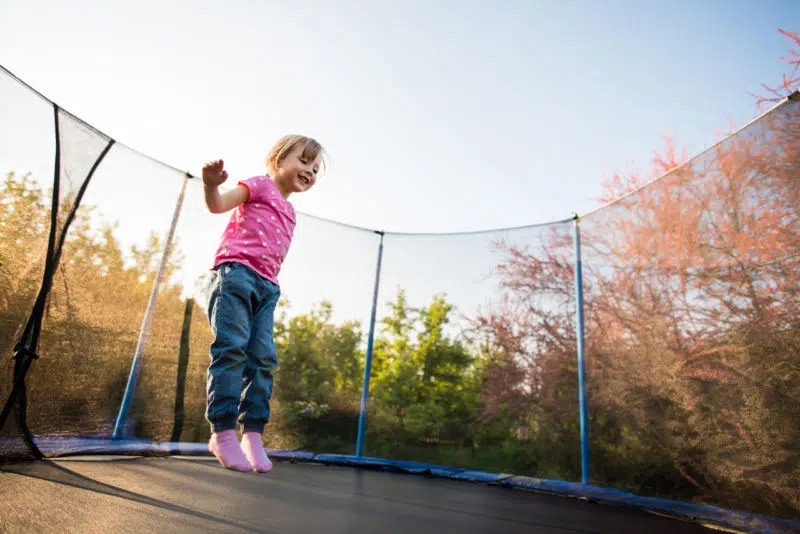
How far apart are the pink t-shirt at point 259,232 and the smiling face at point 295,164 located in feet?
0.13

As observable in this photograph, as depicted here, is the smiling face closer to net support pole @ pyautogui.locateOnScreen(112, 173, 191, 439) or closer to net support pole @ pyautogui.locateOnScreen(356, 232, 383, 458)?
net support pole @ pyautogui.locateOnScreen(112, 173, 191, 439)

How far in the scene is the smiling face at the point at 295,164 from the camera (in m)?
1.16

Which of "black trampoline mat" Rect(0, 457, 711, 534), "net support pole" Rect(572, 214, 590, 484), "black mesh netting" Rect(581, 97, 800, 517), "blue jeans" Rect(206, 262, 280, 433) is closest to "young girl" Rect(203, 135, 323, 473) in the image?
"blue jeans" Rect(206, 262, 280, 433)

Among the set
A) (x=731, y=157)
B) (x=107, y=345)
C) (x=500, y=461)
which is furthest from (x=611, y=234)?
(x=107, y=345)

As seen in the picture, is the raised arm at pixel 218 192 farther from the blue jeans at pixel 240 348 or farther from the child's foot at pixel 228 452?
the child's foot at pixel 228 452

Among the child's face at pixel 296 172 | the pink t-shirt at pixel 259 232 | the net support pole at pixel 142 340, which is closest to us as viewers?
the pink t-shirt at pixel 259 232

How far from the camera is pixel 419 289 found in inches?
111

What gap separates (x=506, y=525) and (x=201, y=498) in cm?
83

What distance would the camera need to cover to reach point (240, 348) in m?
0.94

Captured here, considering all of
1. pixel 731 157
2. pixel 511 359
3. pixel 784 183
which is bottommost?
pixel 511 359

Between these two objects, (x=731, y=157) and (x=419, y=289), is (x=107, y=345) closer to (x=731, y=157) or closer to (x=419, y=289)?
(x=419, y=289)

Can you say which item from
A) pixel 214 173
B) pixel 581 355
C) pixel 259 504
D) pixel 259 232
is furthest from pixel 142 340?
pixel 581 355

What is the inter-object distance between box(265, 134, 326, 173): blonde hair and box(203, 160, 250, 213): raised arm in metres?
0.16

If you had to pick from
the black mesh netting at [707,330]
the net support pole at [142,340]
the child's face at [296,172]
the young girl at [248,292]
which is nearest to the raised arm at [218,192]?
the young girl at [248,292]
